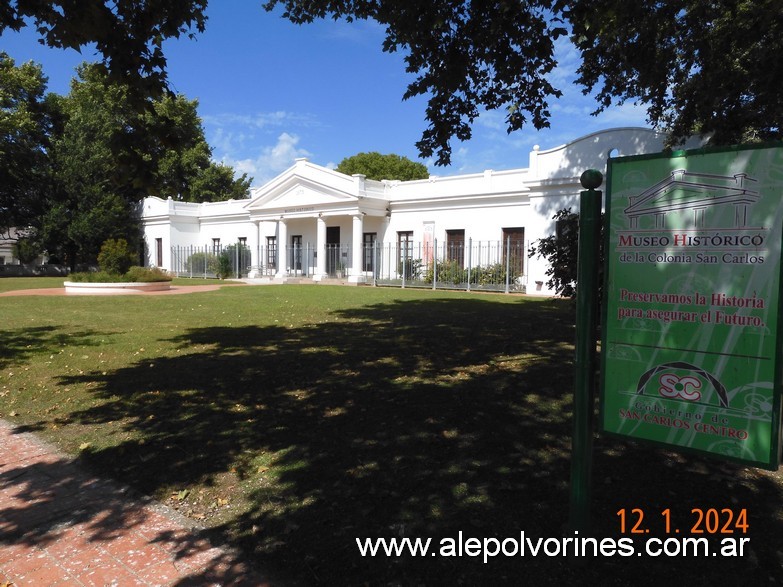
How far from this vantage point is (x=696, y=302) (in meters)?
2.35

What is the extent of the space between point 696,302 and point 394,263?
24.8 m

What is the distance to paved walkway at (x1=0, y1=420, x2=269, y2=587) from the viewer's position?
2658 mm

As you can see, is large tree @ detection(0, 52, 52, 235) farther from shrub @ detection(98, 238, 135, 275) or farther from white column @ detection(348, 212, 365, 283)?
white column @ detection(348, 212, 365, 283)

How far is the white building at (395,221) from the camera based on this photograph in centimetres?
2106

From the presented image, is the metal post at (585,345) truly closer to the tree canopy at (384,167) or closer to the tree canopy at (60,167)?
the tree canopy at (60,167)

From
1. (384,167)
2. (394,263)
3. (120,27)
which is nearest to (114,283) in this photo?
(394,263)

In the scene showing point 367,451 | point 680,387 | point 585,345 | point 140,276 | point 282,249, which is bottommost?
point 367,451

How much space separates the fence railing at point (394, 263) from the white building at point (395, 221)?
0.20 feet

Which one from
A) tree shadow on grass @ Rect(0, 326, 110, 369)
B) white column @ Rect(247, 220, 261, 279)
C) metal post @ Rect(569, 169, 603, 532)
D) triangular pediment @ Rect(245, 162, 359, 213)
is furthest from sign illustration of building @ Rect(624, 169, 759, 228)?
white column @ Rect(247, 220, 261, 279)

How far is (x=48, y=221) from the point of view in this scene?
33781 millimetres

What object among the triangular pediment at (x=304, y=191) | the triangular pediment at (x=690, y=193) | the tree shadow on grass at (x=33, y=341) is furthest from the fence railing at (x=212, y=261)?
the triangular pediment at (x=690, y=193)

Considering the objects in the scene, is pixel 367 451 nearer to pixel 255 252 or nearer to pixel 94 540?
pixel 94 540

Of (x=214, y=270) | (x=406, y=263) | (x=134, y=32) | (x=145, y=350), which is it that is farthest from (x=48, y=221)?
(x=134, y=32)

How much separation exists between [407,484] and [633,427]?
1.48 meters
